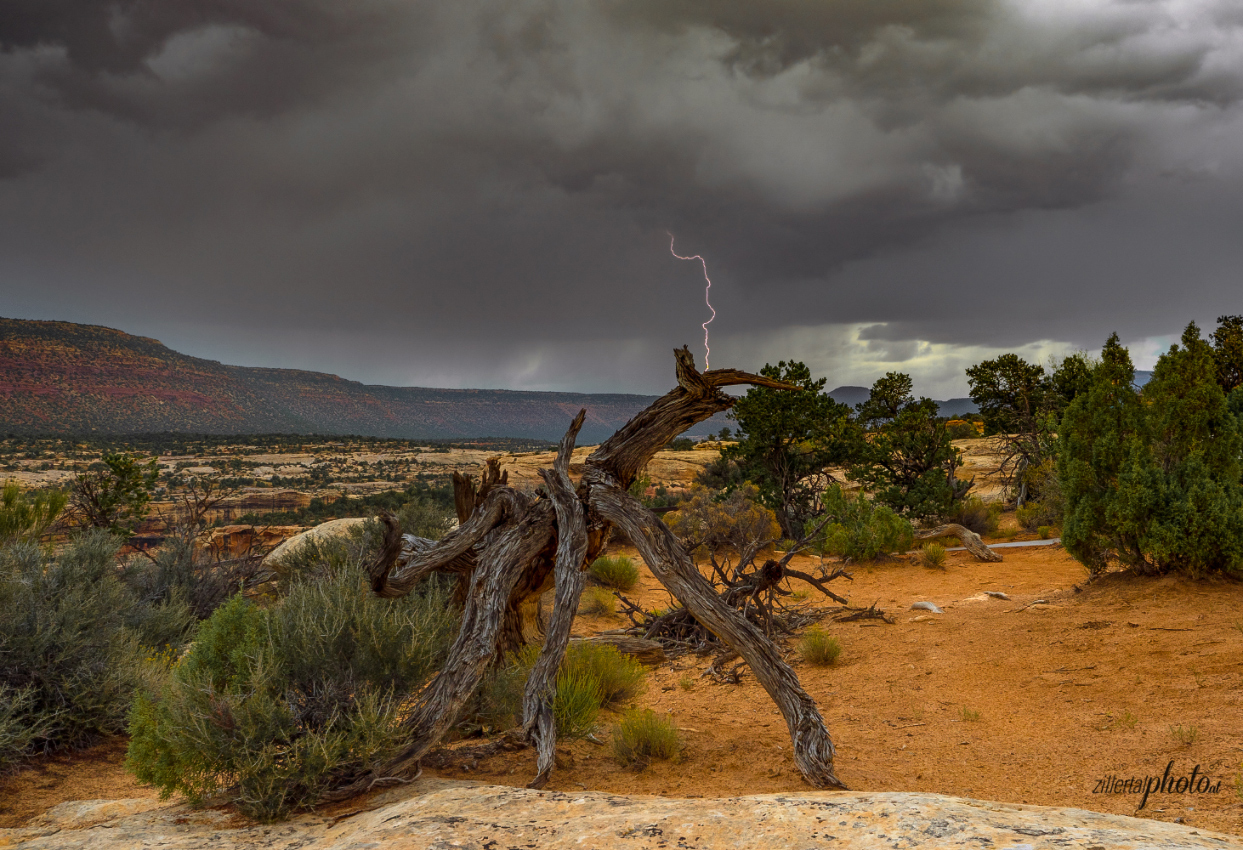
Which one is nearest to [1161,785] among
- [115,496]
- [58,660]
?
[58,660]

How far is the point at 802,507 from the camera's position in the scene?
1895cm

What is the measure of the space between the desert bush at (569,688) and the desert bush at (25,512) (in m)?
9.18

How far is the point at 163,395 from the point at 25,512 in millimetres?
93092

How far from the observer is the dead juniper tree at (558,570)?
4.39 meters

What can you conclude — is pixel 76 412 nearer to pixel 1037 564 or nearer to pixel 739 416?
pixel 739 416

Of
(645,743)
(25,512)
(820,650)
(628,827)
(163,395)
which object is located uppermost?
(163,395)

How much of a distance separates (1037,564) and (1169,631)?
6914 millimetres

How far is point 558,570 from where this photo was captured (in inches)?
202

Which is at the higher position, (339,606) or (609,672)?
(339,606)

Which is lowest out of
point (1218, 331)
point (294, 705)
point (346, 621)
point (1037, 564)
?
point (1037, 564)

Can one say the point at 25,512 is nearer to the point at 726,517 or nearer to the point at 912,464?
the point at 726,517

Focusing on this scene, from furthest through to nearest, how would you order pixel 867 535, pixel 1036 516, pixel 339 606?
pixel 1036 516, pixel 867 535, pixel 339 606

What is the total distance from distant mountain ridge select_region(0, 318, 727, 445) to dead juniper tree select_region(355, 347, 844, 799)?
259 ft

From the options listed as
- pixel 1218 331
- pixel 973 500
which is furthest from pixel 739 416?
pixel 1218 331
